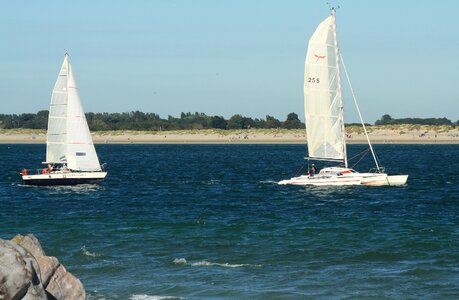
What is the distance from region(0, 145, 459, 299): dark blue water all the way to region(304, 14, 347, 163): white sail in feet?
12.0

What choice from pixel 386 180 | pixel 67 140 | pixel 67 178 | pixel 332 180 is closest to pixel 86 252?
pixel 332 180

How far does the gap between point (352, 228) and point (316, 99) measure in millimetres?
24782

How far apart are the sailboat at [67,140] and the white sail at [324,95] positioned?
1533 centimetres

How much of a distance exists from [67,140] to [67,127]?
927mm

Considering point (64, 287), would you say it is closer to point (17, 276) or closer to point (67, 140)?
point (17, 276)

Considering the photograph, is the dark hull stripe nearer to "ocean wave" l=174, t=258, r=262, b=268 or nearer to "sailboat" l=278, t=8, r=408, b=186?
"sailboat" l=278, t=8, r=408, b=186

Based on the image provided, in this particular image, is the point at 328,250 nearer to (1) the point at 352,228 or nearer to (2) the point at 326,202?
(1) the point at 352,228

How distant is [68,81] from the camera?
62.6 meters

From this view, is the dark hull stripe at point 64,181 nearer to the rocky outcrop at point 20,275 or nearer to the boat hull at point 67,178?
the boat hull at point 67,178

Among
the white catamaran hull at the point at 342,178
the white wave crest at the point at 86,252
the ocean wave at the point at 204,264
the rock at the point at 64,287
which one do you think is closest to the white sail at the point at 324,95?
the white catamaran hull at the point at 342,178

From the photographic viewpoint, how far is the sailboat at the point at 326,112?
59438 mm

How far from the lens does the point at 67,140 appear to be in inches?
2459

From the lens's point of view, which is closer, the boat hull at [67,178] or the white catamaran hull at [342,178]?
the white catamaran hull at [342,178]

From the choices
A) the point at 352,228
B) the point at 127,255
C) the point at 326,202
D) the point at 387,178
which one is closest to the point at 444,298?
the point at 127,255
